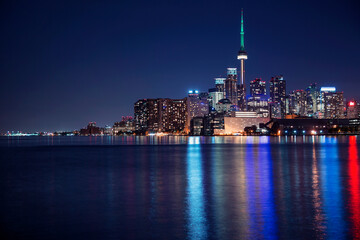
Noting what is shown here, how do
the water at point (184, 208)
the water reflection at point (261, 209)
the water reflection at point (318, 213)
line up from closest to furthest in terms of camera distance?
the water reflection at point (318, 213) < the water reflection at point (261, 209) < the water at point (184, 208)

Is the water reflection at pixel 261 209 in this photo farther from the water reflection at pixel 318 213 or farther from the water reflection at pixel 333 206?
the water reflection at pixel 333 206

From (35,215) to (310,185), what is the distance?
1769 centimetres

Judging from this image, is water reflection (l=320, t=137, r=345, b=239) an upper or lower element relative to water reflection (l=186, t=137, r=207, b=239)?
upper

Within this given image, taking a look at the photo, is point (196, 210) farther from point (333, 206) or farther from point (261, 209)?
point (333, 206)

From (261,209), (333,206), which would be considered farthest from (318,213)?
(261,209)

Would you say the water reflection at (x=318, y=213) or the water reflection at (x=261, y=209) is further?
the water reflection at (x=261, y=209)

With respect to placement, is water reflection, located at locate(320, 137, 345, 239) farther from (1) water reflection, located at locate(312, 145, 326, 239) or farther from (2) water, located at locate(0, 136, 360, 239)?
(1) water reflection, located at locate(312, 145, 326, 239)

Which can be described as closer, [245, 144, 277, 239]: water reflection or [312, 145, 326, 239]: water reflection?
[312, 145, 326, 239]: water reflection

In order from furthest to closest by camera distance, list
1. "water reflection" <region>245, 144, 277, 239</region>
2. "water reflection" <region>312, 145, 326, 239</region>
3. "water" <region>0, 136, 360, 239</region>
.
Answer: "water" <region>0, 136, 360, 239</region>, "water reflection" <region>245, 144, 277, 239</region>, "water reflection" <region>312, 145, 326, 239</region>

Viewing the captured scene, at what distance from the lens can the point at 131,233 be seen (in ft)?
47.5

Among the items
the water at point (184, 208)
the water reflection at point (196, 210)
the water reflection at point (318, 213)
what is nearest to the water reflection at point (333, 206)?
the water at point (184, 208)

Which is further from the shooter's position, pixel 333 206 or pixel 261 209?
pixel 333 206

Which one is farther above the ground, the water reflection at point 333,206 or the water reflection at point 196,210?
the water reflection at point 333,206

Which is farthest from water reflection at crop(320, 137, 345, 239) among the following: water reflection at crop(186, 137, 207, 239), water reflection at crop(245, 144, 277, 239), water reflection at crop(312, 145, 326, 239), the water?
water reflection at crop(186, 137, 207, 239)
